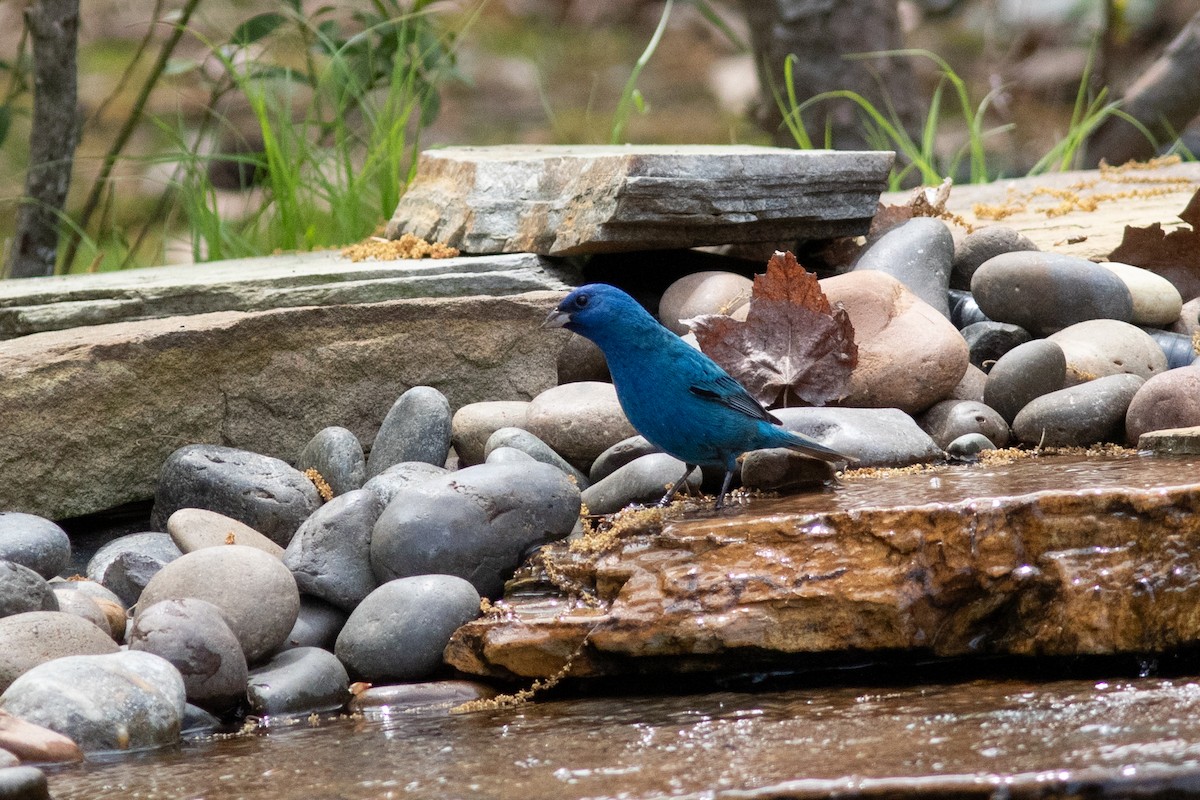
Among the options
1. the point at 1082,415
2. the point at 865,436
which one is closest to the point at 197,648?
the point at 865,436

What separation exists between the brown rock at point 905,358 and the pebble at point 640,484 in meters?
0.61

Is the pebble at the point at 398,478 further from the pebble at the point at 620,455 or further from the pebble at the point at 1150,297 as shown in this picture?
the pebble at the point at 1150,297

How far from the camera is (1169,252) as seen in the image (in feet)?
15.4

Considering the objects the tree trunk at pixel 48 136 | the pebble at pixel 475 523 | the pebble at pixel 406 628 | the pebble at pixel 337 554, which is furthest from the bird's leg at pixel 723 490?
the tree trunk at pixel 48 136

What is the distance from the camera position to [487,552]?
3.28 m

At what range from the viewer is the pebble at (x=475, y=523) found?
3250 mm

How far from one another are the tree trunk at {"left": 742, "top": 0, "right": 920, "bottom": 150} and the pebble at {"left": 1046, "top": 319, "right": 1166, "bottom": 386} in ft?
11.7

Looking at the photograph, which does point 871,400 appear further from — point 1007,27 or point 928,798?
point 1007,27

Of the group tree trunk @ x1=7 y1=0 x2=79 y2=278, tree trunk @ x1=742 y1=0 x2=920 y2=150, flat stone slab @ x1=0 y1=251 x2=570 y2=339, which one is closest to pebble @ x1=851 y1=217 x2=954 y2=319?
flat stone slab @ x1=0 y1=251 x2=570 y2=339

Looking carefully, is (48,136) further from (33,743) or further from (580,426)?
(33,743)

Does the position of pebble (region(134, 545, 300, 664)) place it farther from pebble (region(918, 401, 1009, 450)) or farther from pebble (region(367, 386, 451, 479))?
pebble (region(918, 401, 1009, 450))

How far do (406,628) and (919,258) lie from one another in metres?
2.29

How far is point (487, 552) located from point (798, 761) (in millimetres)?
1258

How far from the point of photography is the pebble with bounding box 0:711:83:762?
2463 millimetres
